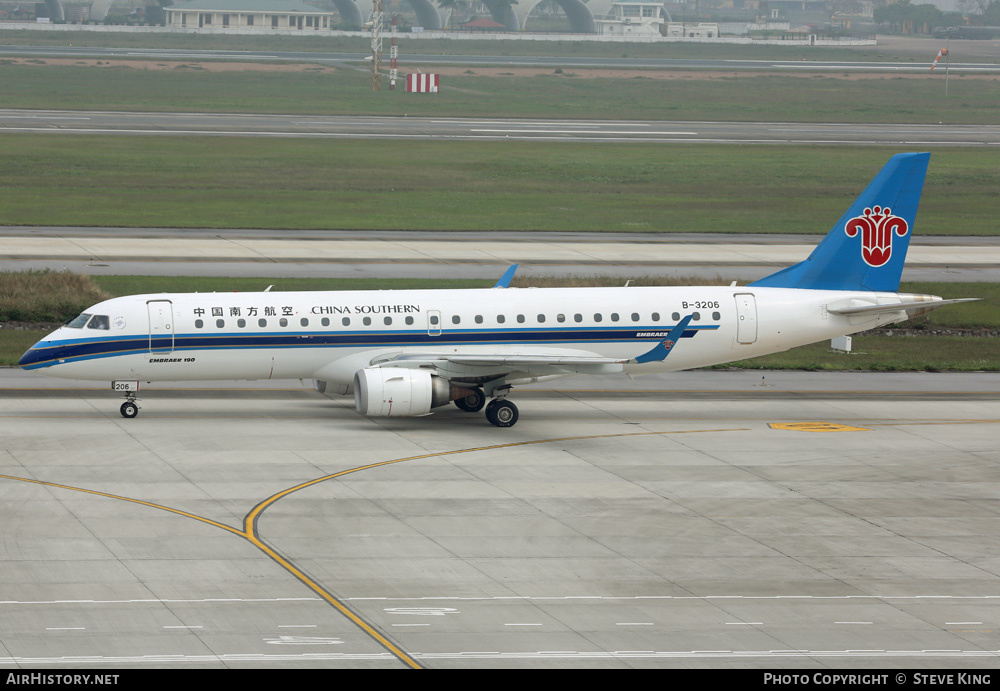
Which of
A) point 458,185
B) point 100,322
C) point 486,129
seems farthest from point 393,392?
point 486,129

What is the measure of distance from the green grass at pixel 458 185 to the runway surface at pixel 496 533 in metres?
36.1

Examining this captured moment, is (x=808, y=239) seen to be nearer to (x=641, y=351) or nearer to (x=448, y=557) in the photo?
(x=641, y=351)

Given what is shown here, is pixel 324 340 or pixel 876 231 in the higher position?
pixel 876 231

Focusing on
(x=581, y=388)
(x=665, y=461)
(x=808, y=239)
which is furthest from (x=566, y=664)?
(x=808, y=239)

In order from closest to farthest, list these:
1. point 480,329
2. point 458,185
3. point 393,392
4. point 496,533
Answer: point 496,533
point 393,392
point 480,329
point 458,185

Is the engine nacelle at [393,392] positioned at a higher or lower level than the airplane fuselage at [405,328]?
lower

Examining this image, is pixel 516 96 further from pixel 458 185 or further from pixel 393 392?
pixel 393 392

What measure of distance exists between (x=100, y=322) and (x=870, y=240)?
950 inches

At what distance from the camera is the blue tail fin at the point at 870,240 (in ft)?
137

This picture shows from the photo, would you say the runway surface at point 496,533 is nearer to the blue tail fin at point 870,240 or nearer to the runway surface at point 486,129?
the blue tail fin at point 870,240

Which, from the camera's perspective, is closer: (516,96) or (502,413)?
(502,413)

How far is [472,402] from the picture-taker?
40000 millimetres

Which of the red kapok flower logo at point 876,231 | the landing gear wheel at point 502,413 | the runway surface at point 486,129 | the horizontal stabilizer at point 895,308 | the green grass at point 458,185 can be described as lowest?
the landing gear wheel at point 502,413

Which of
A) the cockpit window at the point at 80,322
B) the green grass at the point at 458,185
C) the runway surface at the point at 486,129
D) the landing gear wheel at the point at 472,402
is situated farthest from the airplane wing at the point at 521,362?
the runway surface at the point at 486,129
